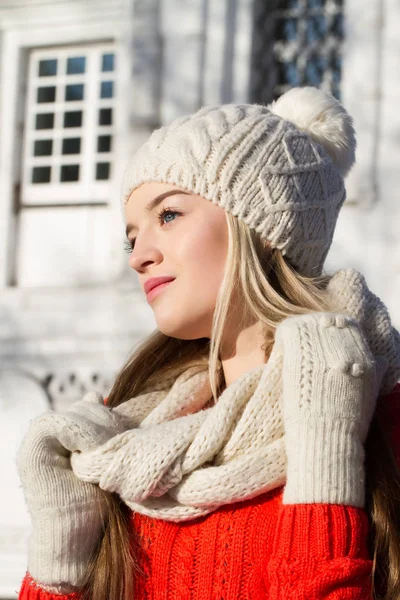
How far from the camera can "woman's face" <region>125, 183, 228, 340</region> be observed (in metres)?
1.96

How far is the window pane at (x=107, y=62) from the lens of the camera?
6227mm

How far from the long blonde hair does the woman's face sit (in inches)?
1.1

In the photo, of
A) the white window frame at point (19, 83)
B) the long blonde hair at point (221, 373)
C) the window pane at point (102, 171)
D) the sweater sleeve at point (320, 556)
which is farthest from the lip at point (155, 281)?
the window pane at point (102, 171)

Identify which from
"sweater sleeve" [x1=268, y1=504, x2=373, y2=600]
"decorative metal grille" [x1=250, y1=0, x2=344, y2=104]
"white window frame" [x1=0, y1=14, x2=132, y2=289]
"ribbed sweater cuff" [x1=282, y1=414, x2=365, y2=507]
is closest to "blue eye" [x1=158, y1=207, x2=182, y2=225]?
"ribbed sweater cuff" [x1=282, y1=414, x2=365, y2=507]

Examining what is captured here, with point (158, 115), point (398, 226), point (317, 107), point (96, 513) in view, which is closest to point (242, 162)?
point (317, 107)

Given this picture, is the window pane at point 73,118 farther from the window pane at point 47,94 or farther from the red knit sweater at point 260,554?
the red knit sweater at point 260,554

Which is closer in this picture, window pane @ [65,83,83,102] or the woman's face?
the woman's face

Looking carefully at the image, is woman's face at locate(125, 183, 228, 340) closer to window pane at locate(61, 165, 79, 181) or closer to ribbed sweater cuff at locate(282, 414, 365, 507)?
ribbed sweater cuff at locate(282, 414, 365, 507)

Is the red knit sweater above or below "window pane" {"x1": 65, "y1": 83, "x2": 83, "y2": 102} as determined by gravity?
below

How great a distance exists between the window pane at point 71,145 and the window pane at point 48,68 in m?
0.49

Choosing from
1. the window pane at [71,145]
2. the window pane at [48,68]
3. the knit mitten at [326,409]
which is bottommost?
the window pane at [71,145]

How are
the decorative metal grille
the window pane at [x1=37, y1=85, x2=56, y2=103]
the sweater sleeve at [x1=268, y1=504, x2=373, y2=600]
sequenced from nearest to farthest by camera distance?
the sweater sleeve at [x1=268, y1=504, x2=373, y2=600] → the decorative metal grille → the window pane at [x1=37, y1=85, x2=56, y2=103]

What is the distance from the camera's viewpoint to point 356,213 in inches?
210

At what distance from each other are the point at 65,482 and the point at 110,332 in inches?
144
